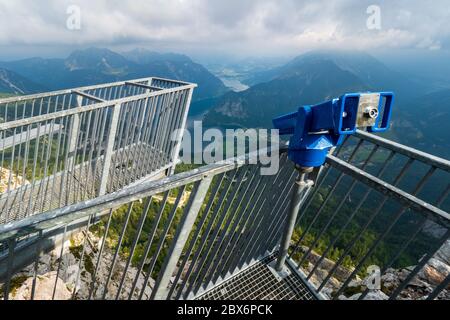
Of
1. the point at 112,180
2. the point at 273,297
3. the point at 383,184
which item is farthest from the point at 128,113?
the point at 383,184

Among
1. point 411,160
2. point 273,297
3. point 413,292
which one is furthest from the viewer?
point 413,292

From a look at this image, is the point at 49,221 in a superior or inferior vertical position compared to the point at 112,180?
superior

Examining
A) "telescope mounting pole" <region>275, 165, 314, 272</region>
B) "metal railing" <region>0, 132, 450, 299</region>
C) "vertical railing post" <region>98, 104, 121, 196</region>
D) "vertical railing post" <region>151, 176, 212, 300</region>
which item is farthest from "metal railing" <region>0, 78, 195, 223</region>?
"telescope mounting pole" <region>275, 165, 314, 272</region>

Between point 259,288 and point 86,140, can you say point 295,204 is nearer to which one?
point 259,288

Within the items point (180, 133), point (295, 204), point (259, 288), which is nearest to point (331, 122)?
point (295, 204)

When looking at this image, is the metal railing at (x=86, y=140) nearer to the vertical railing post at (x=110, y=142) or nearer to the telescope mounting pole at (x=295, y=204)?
the vertical railing post at (x=110, y=142)

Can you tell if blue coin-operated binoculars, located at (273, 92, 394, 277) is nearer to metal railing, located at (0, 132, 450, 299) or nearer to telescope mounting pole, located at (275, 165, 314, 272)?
telescope mounting pole, located at (275, 165, 314, 272)
